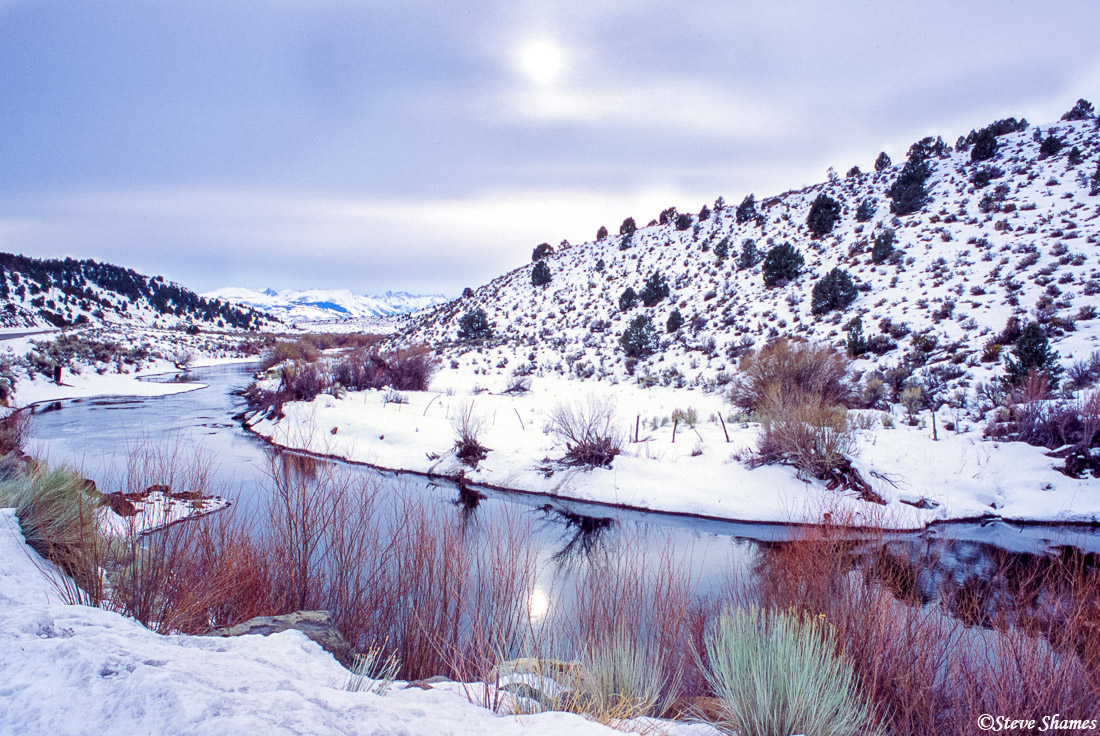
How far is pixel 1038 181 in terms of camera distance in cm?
2664

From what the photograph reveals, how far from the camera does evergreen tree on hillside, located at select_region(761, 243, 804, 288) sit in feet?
90.9

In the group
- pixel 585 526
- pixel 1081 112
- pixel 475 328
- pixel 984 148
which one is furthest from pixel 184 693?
pixel 1081 112

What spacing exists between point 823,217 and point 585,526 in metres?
30.2

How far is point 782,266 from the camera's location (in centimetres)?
2772

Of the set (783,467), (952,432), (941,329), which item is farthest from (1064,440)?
(941,329)

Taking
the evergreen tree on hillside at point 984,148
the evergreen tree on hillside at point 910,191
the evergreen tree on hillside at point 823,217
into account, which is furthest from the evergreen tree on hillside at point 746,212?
the evergreen tree on hillside at point 984,148

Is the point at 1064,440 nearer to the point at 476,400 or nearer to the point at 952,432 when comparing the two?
the point at 952,432

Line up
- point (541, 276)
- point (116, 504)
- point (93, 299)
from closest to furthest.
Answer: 1. point (116, 504)
2. point (541, 276)
3. point (93, 299)

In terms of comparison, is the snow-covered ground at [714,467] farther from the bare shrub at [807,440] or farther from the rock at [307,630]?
the rock at [307,630]

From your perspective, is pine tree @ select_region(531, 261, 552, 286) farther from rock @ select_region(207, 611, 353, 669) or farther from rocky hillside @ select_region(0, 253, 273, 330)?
rocky hillside @ select_region(0, 253, 273, 330)

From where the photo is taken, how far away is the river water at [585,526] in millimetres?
7598

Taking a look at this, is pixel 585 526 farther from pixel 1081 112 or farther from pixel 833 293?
pixel 1081 112

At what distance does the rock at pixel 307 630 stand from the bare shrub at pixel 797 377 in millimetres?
12666

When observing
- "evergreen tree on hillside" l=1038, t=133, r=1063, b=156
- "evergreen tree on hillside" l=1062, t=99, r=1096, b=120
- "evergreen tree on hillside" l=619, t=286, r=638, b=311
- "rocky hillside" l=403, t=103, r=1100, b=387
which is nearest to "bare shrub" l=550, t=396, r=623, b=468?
"rocky hillside" l=403, t=103, r=1100, b=387
